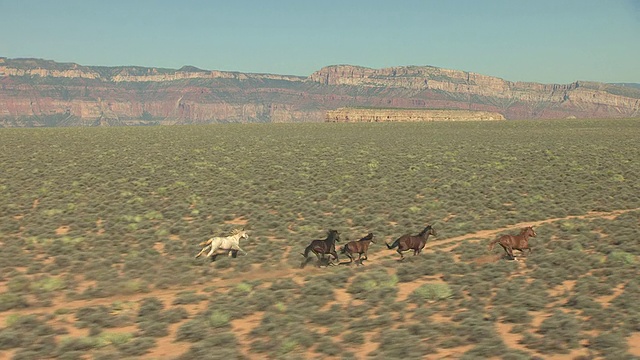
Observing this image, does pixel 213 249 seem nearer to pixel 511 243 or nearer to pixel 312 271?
pixel 312 271

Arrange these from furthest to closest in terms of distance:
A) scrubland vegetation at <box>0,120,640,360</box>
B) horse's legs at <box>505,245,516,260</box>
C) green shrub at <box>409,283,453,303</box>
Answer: horse's legs at <box>505,245,516,260</box> < green shrub at <box>409,283,453,303</box> < scrubland vegetation at <box>0,120,640,360</box>

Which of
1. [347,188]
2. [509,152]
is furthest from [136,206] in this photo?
[509,152]

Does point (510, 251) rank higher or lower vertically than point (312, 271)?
higher

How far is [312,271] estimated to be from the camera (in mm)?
14234

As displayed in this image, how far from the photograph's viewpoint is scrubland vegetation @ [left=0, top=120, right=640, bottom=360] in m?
9.23

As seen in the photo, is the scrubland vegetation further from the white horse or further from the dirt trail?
the white horse

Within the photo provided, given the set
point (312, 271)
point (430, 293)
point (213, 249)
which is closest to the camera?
point (430, 293)

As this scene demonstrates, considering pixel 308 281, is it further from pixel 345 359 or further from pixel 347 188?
pixel 347 188

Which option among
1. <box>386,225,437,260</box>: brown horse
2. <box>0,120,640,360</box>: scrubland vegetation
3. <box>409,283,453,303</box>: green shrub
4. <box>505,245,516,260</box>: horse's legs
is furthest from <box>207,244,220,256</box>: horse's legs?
<box>505,245,516,260</box>: horse's legs

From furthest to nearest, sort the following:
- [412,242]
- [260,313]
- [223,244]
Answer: [223,244], [412,242], [260,313]

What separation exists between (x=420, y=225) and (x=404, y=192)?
7018 mm

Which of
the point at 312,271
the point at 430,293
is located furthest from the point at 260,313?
the point at 430,293

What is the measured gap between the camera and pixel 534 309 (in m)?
10.6

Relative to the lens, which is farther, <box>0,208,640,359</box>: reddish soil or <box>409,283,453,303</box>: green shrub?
<box>409,283,453,303</box>: green shrub
